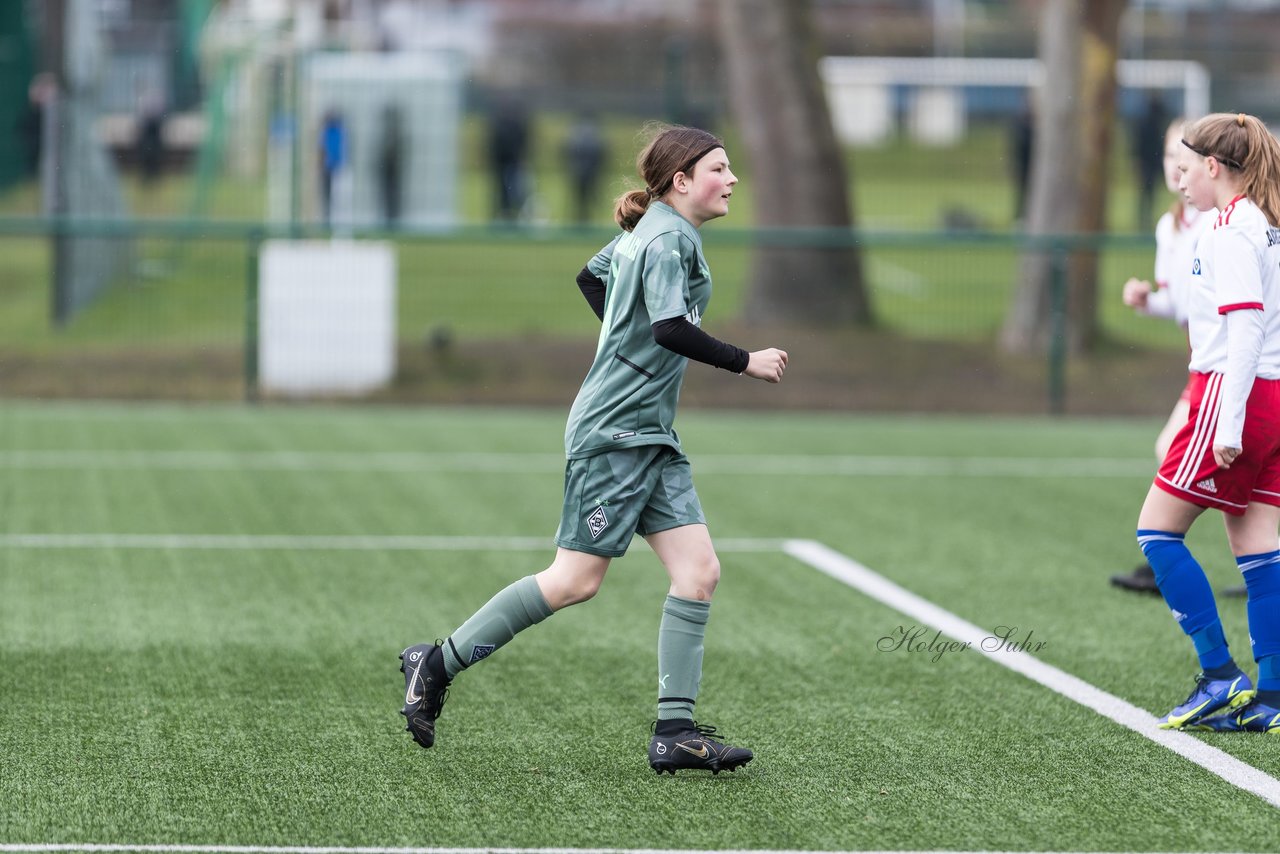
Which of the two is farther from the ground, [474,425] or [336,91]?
[336,91]

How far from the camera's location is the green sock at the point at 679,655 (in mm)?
5504

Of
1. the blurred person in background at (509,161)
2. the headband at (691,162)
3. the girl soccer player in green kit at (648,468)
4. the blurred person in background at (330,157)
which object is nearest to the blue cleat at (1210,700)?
the girl soccer player in green kit at (648,468)

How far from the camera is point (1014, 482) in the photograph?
1245 cm

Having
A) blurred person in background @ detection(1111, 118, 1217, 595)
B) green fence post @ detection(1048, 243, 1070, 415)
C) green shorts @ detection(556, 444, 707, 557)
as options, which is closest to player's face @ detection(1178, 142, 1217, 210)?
blurred person in background @ detection(1111, 118, 1217, 595)

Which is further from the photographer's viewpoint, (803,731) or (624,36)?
(624,36)

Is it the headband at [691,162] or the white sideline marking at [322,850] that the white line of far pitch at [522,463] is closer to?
the headband at [691,162]

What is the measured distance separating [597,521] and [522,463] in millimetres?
7791

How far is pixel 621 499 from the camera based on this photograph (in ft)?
17.7

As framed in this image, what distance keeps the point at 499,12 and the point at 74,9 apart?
35.2 metres

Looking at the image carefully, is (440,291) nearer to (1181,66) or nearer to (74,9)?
(74,9)

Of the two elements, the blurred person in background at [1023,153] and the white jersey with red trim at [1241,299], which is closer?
the white jersey with red trim at [1241,299]

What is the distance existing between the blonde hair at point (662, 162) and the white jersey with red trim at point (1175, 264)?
2946 mm

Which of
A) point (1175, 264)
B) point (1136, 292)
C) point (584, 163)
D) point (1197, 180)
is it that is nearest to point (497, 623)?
point (1197, 180)

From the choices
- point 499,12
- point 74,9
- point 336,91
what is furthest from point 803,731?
point 499,12
